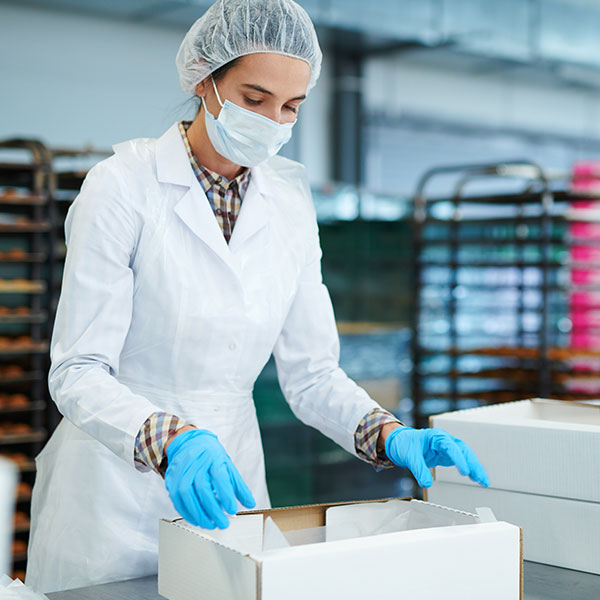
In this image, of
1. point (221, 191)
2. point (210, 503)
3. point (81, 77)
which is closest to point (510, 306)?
point (81, 77)

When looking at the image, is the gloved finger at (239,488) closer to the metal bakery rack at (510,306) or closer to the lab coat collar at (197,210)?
the lab coat collar at (197,210)

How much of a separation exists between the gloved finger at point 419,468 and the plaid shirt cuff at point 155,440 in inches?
16.1

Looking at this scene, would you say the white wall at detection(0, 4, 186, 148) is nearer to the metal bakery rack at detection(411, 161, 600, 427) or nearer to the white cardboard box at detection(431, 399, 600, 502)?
the metal bakery rack at detection(411, 161, 600, 427)

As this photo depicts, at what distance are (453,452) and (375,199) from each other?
16.9 feet

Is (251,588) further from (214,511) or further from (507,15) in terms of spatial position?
(507,15)

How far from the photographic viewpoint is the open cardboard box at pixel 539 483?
150cm

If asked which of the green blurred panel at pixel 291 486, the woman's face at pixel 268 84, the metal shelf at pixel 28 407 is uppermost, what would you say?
the woman's face at pixel 268 84

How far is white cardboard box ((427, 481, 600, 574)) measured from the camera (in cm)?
150

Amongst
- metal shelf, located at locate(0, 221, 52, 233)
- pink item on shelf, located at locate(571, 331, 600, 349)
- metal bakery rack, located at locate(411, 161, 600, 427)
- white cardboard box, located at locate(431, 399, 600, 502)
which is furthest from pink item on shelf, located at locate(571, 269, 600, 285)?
white cardboard box, located at locate(431, 399, 600, 502)

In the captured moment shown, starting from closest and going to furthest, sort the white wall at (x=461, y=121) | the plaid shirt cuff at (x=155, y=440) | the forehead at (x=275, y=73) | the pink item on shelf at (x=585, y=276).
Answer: the plaid shirt cuff at (x=155, y=440)
the forehead at (x=275, y=73)
the pink item on shelf at (x=585, y=276)
the white wall at (x=461, y=121)

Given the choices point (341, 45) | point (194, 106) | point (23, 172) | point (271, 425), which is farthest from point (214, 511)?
point (341, 45)

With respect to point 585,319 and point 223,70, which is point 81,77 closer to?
point 585,319

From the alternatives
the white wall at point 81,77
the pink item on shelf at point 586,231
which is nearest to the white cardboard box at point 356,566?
the pink item on shelf at point 586,231

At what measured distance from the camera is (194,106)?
185 centimetres
